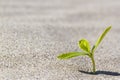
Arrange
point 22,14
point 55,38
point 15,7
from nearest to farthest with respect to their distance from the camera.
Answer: point 55,38
point 22,14
point 15,7

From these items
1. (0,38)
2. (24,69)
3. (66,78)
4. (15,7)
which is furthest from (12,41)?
(15,7)

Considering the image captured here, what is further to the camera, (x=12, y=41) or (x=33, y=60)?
(x=12, y=41)

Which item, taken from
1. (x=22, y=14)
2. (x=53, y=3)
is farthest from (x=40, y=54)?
(x=53, y=3)

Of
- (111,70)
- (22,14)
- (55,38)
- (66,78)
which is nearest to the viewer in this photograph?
(66,78)

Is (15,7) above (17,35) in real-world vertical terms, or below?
above

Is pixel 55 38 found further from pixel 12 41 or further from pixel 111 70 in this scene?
pixel 111 70

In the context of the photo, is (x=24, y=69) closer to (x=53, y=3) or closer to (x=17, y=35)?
(x=17, y=35)

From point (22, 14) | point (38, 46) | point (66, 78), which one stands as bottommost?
point (66, 78)
